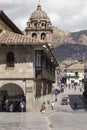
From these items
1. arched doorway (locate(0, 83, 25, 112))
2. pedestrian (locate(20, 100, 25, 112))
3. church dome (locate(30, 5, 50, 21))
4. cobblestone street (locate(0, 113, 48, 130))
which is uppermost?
church dome (locate(30, 5, 50, 21))

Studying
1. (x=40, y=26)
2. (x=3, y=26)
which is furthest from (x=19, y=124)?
(x=40, y=26)

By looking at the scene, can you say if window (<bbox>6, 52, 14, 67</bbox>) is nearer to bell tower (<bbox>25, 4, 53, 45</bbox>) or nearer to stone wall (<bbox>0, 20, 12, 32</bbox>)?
stone wall (<bbox>0, 20, 12, 32</bbox>)

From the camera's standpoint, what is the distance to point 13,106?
45.6 m

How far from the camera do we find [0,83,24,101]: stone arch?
4426 centimetres

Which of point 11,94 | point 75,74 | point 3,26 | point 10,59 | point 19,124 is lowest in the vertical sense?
point 19,124

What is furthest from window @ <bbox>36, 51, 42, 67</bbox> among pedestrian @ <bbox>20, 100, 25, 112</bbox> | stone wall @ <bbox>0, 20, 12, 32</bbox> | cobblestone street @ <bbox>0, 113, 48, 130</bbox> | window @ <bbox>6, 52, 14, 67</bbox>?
cobblestone street @ <bbox>0, 113, 48, 130</bbox>

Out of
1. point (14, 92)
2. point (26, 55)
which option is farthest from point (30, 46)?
point (14, 92)

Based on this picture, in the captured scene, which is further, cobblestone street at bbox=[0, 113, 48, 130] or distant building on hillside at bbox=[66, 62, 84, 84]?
distant building on hillside at bbox=[66, 62, 84, 84]

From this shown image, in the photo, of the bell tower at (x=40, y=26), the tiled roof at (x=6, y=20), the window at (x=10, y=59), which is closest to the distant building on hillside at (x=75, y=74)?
the bell tower at (x=40, y=26)

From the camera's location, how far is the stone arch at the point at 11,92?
4426 cm

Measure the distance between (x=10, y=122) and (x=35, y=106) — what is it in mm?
12107

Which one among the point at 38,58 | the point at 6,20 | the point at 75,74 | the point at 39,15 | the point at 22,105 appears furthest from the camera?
the point at 75,74

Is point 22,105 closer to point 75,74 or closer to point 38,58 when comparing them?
point 38,58

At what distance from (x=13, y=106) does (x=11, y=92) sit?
1.34 meters
